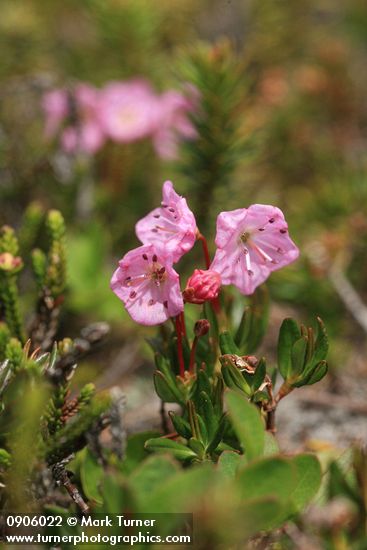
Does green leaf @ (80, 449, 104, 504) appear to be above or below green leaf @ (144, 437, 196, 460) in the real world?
below

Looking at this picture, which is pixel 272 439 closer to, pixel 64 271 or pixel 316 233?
pixel 64 271

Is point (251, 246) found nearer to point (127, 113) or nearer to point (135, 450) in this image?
point (135, 450)

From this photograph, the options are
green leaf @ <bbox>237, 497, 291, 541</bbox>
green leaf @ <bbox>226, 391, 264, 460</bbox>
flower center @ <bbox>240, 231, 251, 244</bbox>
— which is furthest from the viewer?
flower center @ <bbox>240, 231, 251, 244</bbox>

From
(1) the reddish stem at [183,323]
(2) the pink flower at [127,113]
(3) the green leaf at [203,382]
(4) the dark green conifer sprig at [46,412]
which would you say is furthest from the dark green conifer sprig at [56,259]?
(2) the pink flower at [127,113]

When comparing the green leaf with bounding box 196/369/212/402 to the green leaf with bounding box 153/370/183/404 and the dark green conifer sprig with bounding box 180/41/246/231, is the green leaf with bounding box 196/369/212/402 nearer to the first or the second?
the green leaf with bounding box 153/370/183/404

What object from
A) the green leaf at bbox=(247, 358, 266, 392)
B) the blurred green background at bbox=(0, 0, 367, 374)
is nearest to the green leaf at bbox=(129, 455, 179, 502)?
the green leaf at bbox=(247, 358, 266, 392)

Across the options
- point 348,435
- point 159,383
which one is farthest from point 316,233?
point 159,383

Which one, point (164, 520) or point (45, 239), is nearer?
point (164, 520)
